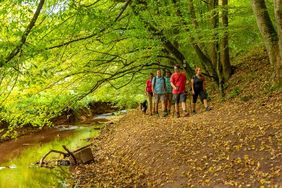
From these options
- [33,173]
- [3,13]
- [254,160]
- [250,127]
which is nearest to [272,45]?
[250,127]

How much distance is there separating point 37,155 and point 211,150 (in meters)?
11.5

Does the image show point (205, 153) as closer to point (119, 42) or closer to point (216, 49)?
point (119, 42)

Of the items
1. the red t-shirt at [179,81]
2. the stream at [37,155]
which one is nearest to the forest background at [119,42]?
the red t-shirt at [179,81]

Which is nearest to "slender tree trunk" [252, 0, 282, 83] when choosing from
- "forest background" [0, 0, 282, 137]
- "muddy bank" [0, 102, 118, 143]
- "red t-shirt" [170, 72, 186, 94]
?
"forest background" [0, 0, 282, 137]

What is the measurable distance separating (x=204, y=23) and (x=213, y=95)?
3372mm

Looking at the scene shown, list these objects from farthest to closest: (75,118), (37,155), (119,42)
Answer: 1. (75,118)
2. (37,155)
3. (119,42)

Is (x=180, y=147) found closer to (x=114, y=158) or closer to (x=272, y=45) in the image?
(x=114, y=158)

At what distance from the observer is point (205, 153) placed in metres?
8.63

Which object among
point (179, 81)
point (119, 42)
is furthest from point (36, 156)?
point (179, 81)

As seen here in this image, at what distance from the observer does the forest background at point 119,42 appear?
9.15 meters

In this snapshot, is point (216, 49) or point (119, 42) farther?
point (216, 49)

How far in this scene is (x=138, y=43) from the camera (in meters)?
14.2

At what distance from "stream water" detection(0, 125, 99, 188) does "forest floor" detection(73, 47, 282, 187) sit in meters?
1.11

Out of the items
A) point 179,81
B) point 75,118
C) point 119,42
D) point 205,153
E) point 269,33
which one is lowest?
point 75,118
